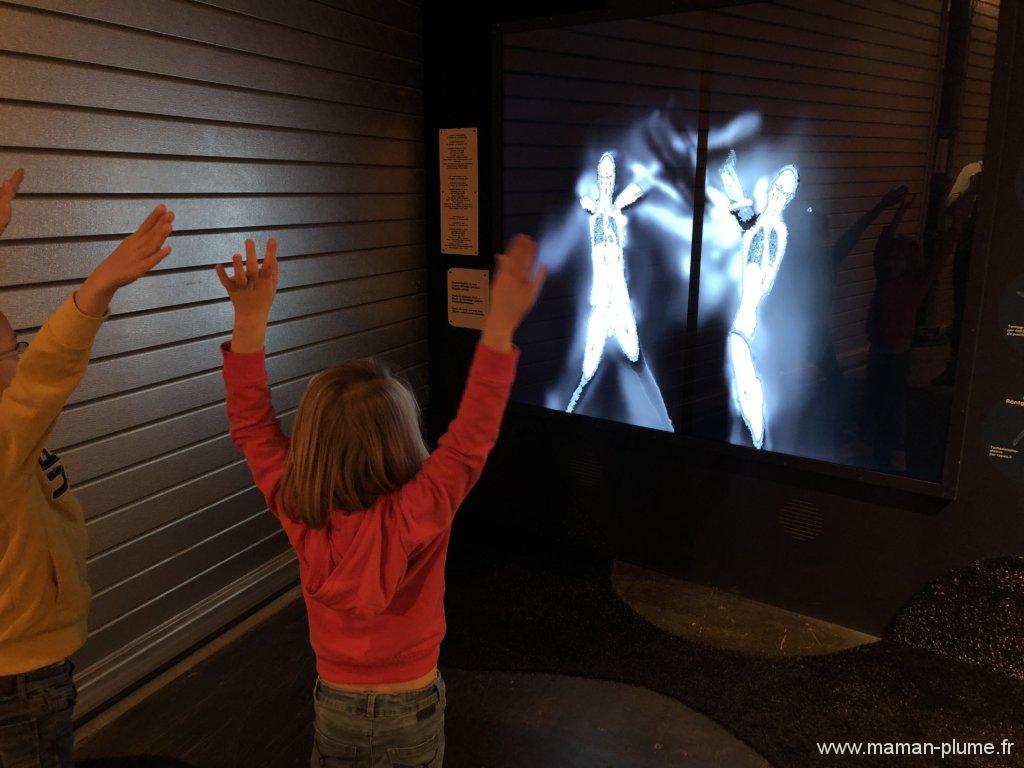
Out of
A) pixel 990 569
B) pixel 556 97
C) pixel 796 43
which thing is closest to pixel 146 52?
pixel 556 97

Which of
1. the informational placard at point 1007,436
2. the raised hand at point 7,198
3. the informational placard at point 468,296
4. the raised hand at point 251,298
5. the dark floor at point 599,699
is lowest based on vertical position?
the dark floor at point 599,699

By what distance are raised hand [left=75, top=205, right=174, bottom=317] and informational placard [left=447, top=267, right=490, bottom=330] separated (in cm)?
279

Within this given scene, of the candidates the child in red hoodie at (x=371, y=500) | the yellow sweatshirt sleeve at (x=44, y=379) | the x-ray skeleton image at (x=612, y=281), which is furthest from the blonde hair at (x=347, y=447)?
the x-ray skeleton image at (x=612, y=281)

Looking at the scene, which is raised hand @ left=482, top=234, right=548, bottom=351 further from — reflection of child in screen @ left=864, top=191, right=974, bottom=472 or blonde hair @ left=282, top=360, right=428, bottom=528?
reflection of child in screen @ left=864, top=191, right=974, bottom=472

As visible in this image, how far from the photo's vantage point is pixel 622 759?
2500mm

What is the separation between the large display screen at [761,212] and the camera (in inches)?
110

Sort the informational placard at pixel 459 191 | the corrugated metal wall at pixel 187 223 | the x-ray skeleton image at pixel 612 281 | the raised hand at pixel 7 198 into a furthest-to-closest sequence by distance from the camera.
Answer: the informational placard at pixel 459 191 < the x-ray skeleton image at pixel 612 281 < the corrugated metal wall at pixel 187 223 < the raised hand at pixel 7 198

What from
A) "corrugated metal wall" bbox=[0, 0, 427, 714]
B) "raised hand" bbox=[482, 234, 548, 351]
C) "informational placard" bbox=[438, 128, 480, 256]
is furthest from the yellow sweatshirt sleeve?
"informational placard" bbox=[438, 128, 480, 256]

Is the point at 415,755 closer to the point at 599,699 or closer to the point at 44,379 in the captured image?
the point at 44,379

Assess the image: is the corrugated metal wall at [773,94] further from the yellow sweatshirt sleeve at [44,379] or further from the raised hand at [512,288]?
the yellow sweatshirt sleeve at [44,379]

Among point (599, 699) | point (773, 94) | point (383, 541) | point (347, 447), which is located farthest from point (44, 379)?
point (773, 94)

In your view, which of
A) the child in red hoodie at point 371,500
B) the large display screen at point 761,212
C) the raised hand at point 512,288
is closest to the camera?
the raised hand at point 512,288

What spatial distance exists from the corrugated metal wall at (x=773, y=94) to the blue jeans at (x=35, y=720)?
2.59m

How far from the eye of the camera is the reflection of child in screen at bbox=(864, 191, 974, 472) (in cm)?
285
